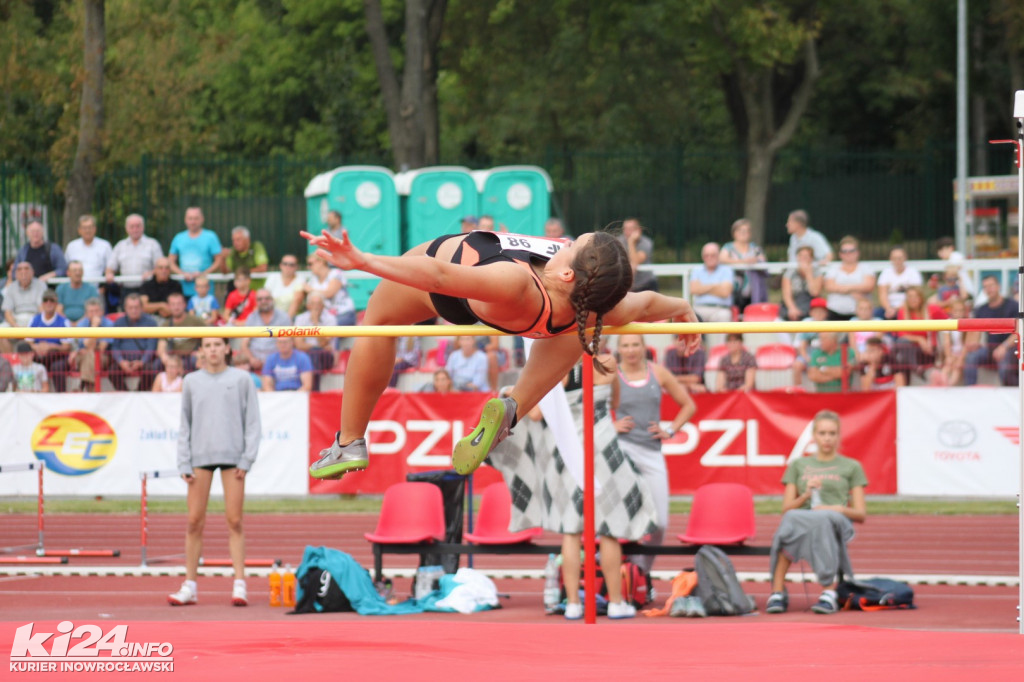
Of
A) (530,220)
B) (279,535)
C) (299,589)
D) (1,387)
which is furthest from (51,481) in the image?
(530,220)

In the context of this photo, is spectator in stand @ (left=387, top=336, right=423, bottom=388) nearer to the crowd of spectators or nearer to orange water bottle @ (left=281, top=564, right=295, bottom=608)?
the crowd of spectators

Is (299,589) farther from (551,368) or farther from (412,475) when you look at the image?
(551,368)

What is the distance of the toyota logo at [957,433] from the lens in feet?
32.3

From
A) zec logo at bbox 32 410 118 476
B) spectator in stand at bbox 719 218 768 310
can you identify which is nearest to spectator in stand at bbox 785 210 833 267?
spectator in stand at bbox 719 218 768 310

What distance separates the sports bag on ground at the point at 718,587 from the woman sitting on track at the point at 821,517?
8.1 inches

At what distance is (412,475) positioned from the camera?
7.81 metres

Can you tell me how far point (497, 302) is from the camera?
422cm

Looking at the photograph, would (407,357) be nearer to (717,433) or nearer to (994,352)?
(717,433)

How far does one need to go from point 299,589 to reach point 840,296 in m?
5.66

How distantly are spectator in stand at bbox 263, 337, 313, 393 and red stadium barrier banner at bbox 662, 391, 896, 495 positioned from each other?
3.07 metres

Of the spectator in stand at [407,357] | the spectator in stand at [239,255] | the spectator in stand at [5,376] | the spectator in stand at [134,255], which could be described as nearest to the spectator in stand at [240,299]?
the spectator in stand at [239,255]

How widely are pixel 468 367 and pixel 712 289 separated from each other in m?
2.27

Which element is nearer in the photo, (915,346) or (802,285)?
(915,346)

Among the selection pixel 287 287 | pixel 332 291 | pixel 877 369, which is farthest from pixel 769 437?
pixel 287 287
